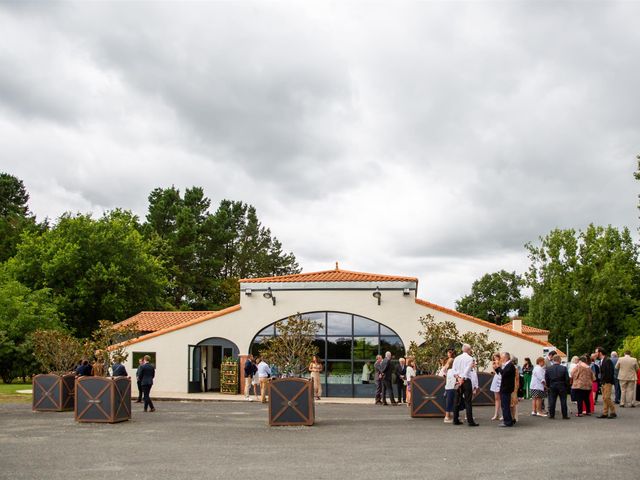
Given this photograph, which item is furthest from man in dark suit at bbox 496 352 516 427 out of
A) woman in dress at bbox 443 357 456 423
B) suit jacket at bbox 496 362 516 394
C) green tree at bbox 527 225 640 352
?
green tree at bbox 527 225 640 352

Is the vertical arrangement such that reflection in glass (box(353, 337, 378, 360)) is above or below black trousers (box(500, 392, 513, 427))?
above

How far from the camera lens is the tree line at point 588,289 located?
5366 centimetres

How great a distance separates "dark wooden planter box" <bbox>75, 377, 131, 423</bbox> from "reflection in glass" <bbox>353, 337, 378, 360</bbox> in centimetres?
1355

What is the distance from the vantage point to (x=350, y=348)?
29125mm

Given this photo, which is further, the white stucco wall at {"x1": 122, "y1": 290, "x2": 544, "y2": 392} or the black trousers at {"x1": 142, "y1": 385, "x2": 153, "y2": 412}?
the white stucco wall at {"x1": 122, "y1": 290, "x2": 544, "y2": 392}

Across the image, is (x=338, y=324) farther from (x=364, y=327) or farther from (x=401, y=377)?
(x=401, y=377)

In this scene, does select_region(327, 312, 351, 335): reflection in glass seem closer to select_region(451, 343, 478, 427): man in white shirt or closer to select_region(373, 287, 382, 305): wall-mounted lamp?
select_region(373, 287, 382, 305): wall-mounted lamp

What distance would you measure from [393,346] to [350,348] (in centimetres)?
170

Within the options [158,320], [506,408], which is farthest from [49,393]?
[158,320]

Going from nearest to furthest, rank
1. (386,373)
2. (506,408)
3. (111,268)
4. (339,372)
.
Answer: (506,408) < (386,373) < (339,372) < (111,268)

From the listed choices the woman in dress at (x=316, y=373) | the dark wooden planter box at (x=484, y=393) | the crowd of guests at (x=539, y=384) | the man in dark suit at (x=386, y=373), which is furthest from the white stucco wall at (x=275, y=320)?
the crowd of guests at (x=539, y=384)

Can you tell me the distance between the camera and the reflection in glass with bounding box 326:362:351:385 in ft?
94.7

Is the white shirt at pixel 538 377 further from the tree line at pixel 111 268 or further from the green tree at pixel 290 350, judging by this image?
the tree line at pixel 111 268

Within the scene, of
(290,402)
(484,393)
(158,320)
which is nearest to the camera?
(290,402)
